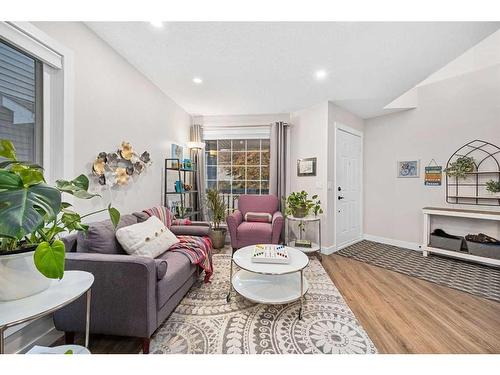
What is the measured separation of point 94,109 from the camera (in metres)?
1.89

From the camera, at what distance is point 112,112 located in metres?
2.10

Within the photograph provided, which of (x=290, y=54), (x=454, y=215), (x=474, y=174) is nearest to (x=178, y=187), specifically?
(x=290, y=54)

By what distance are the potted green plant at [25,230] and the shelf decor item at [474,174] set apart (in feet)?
14.4

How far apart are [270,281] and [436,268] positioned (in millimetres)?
2344

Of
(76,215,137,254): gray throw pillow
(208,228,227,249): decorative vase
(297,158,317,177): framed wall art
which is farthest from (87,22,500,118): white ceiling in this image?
(208,228,227,249): decorative vase

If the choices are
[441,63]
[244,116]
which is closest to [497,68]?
[441,63]

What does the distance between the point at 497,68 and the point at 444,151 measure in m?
1.17

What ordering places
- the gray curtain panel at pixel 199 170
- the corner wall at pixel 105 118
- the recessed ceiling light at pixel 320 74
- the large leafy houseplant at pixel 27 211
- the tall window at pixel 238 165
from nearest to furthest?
1. the large leafy houseplant at pixel 27 211
2. the corner wall at pixel 105 118
3. the recessed ceiling light at pixel 320 74
4. the gray curtain panel at pixel 199 170
5. the tall window at pixel 238 165

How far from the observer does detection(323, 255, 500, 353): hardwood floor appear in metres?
1.45

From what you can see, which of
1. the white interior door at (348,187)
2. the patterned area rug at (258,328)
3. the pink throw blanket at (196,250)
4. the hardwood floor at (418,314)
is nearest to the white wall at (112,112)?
the pink throw blanket at (196,250)

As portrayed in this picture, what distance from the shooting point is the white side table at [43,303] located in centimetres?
73

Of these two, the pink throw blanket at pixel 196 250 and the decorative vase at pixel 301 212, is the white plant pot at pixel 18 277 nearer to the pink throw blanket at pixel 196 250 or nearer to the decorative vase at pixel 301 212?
the pink throw blanket at pixel 196 250

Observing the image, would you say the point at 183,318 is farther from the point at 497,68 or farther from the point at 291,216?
the point at 497,68

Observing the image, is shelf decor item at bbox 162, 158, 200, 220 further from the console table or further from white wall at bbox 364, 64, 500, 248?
the console table
